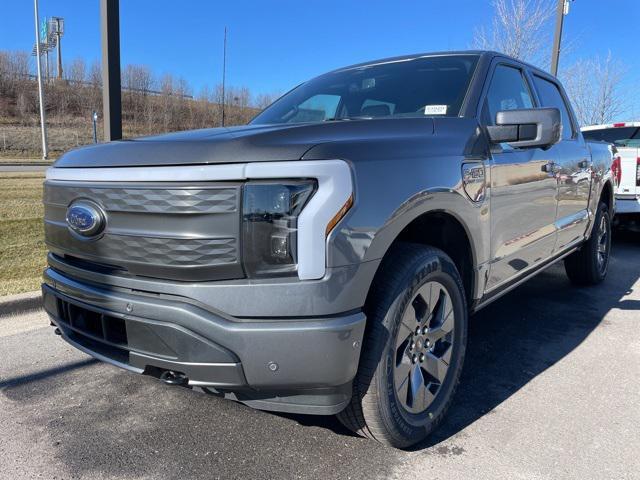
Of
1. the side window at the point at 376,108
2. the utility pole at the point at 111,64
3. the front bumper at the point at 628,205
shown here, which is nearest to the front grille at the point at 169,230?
the side window at the point at 376,108

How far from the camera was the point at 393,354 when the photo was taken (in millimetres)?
2086

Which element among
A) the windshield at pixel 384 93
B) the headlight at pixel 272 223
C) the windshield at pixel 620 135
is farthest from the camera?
the windshield at pixel 620 135

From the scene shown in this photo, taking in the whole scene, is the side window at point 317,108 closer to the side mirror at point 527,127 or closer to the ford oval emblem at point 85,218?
the side mirror at point 527,127

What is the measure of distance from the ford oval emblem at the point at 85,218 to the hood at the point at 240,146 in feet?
0.57

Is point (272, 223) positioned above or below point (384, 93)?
below

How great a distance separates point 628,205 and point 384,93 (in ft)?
17.9

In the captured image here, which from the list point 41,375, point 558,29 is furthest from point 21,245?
point 558,29

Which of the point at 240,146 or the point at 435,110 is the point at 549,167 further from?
the point at 240,146

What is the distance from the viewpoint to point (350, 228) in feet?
5.96

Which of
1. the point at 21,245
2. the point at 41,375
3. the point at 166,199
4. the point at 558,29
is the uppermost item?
the point at 558,29

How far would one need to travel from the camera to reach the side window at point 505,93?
302 cm

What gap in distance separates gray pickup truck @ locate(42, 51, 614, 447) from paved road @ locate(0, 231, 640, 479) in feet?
0.75

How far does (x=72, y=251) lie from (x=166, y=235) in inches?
24.8

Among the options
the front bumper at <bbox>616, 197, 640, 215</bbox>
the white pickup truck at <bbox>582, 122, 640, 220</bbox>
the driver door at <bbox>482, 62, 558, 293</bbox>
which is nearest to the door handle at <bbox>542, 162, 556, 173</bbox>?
the driver door at <bbox>482, 62, 558, 293</bbox>
